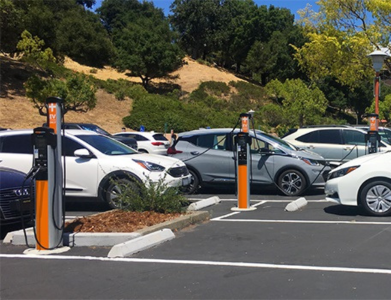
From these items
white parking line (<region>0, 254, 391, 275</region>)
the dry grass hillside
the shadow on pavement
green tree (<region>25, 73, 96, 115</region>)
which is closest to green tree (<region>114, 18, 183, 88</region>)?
the dry grass hillside

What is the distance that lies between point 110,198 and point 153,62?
45.1m

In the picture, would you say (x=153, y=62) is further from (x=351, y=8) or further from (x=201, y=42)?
(x=351, y=8)

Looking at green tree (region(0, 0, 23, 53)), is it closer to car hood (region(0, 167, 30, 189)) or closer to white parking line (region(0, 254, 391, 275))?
car hood (region(0, 167, 30, 189))

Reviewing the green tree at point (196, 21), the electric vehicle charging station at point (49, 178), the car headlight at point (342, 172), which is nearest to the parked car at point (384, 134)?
the car headlight at point (342, 172)

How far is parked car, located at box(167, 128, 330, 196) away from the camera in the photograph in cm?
1138

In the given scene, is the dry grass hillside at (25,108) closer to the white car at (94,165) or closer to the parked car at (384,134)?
the white car at (94,165)

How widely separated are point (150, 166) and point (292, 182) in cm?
390

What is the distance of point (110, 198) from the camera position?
365 inches

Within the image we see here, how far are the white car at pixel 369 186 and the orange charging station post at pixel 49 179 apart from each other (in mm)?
5069

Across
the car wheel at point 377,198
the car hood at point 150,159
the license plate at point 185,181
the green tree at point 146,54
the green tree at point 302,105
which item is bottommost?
the car wheel at point 377,198

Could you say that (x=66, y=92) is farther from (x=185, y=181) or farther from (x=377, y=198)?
(x=377, y=198)

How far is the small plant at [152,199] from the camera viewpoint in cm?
784

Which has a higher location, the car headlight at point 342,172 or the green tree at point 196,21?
the green tree at point 196,21

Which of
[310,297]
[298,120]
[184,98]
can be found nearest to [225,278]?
[310,297]
